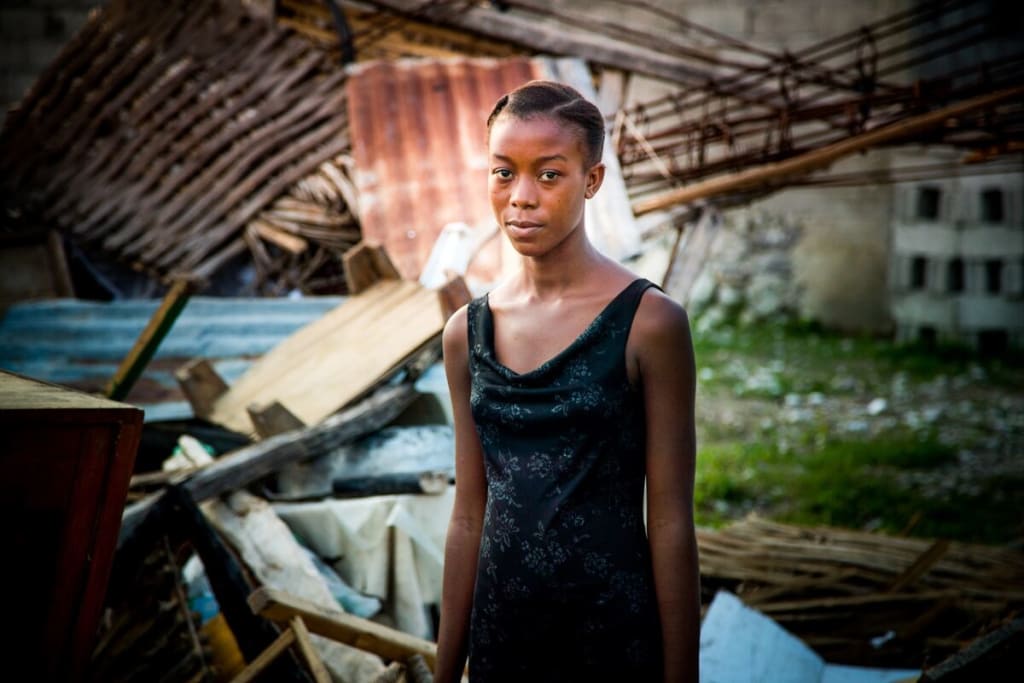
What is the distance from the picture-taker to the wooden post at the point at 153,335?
3.88 metres

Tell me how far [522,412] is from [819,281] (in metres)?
10.6

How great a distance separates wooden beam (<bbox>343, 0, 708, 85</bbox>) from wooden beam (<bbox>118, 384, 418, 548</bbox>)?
3.81 meters

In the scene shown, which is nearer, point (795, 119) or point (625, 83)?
point (795, 119)

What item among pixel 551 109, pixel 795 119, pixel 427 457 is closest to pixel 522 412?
pixel 551 109

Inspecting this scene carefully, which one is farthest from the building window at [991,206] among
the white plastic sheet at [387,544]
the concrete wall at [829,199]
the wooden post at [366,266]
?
the white plastic sheet at [387,544]

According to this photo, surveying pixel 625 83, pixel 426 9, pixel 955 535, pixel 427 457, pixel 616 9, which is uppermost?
pixel 616 9

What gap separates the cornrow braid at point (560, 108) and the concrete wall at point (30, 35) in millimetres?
9441

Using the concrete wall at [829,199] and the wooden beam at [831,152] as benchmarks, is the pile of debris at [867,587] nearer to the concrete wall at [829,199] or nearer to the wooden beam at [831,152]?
the wooden beam at [831,152]

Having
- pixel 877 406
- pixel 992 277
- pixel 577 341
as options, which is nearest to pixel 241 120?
pixel 577 341

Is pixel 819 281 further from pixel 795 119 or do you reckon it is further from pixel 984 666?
pixel 984 666

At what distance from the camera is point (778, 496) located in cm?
673

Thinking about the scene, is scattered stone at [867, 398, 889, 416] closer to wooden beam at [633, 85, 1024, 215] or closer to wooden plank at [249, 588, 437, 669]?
wooden beam at [633, 85, 1024, 215]

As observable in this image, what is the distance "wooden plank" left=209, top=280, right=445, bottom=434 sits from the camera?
4156mm

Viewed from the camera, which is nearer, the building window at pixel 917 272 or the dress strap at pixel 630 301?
the dress strap at pixel 630 301
